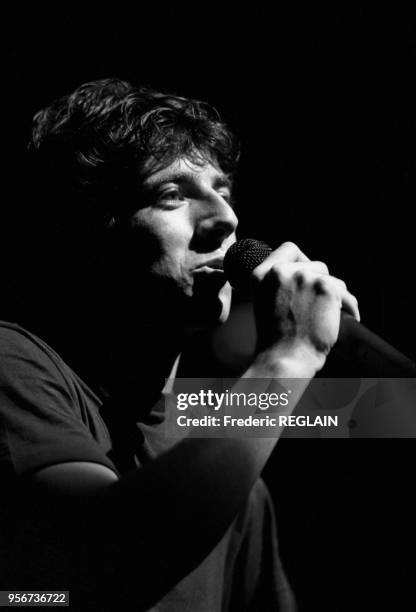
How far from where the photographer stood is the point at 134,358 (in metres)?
1.59

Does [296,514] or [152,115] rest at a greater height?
[152,115]

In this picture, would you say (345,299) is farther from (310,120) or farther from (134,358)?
(310,120)

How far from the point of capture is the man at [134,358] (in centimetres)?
96

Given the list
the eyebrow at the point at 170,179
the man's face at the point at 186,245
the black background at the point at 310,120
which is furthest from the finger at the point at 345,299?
the black background at the point at 310,120

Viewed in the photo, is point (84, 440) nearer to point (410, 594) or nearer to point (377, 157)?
point (410, 594)

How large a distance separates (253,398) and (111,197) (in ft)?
2.74

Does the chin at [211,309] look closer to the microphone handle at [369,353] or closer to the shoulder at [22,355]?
the shoulder at [22,355]

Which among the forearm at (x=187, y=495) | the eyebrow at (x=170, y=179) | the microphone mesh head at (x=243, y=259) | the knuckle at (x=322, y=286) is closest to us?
the forearm at (x=187, y=495)

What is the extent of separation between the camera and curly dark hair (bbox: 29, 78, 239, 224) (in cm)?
169

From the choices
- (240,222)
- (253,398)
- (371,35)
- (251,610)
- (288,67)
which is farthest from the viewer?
(240,222)

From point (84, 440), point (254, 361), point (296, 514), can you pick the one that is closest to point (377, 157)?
point (296, 514)

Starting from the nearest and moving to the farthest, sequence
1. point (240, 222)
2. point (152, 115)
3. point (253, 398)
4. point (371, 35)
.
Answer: point (253, 398) < point (152, 115) < point (371, 35) < point (240, 222)

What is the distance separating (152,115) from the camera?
1771 millimetres

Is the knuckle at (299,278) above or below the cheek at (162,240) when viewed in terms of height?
above
